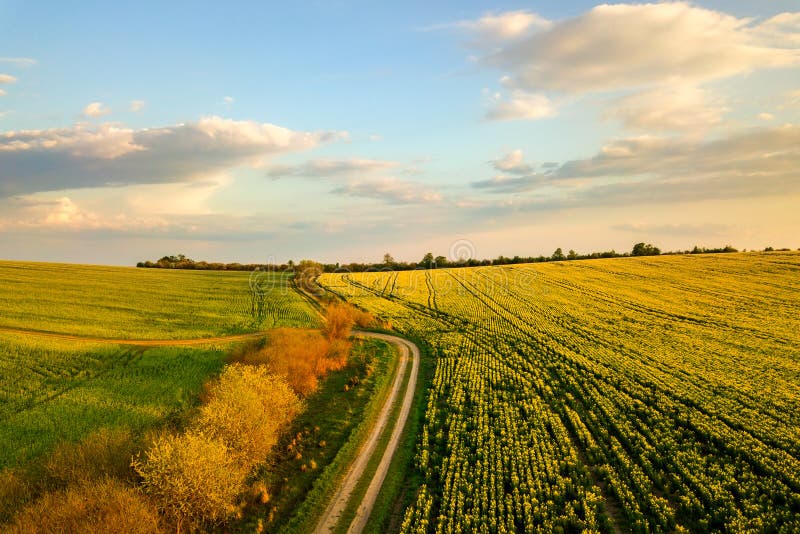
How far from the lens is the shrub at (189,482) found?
79.6 ft

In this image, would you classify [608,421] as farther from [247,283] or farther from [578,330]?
[247,283]

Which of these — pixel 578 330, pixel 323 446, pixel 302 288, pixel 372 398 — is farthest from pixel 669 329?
pixel 302 288

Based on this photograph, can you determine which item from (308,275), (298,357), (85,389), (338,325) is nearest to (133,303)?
(85,389)

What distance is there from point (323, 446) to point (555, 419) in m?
19.0

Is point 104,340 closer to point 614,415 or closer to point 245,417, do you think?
point 245,417

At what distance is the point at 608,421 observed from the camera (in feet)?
110

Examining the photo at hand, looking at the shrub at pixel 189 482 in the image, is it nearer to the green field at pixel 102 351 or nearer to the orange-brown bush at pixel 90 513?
the orange-brown bush at pixel 90 513

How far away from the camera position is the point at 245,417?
31250 millimetres

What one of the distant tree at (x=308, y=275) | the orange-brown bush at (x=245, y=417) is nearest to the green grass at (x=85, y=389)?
the orange-brown bush at (x=245, y=417)

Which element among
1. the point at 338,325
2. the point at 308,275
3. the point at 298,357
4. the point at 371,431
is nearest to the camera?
the point at 371,431

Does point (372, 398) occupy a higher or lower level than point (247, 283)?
lower

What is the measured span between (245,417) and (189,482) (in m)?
6.98

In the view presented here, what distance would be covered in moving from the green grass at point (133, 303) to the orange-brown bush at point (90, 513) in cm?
3871

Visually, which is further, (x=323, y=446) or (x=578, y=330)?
(x=578, y=330)
